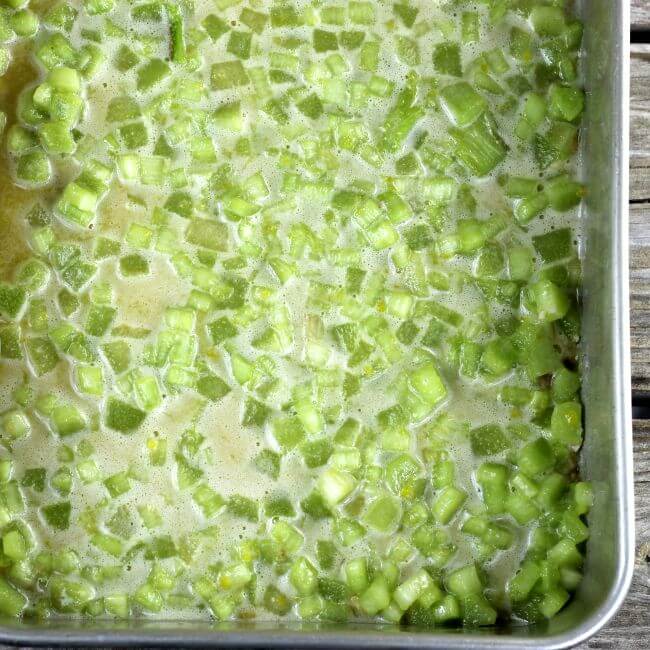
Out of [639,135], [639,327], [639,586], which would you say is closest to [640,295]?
[639,327]

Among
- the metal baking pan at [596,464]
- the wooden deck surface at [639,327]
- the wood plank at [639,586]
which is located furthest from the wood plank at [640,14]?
the wood plank at [639,586]

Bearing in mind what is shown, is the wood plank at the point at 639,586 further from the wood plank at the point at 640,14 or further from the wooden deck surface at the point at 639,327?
the wood plank at the point at 640,14

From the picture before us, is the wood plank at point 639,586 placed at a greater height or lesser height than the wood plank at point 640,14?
lesser

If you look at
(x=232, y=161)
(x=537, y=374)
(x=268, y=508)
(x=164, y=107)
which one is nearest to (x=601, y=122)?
(x=537, y=374)

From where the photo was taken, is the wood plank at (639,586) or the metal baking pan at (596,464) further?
the wood plank at (639,586)

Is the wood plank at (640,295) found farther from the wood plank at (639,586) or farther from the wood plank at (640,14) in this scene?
the wood plank at (640,14)

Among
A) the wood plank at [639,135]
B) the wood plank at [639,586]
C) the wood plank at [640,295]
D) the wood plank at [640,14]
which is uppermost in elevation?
the wood plank at [640,14]
